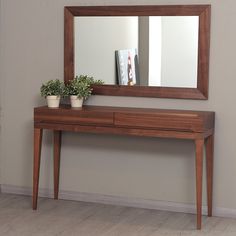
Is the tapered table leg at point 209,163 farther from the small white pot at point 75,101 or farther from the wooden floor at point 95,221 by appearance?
the small white pot at point 75,101

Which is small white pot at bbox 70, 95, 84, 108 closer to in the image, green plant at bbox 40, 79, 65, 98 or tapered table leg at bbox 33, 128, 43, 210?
green plant at bbox 40, 79, 65, 98

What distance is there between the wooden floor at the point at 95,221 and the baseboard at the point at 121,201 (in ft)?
0.18

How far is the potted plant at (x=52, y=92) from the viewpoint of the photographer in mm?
4789

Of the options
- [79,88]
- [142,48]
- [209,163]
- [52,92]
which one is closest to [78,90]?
[79,88]

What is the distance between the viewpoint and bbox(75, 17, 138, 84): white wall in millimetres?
4746

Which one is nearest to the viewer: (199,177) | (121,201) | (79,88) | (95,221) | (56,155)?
(199,177)

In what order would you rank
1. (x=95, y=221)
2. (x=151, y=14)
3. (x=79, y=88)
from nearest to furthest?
(x=95, y=221) → (x=151, y=14) → (x=79, y=88)

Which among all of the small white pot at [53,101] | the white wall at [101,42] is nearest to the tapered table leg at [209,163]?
the white wall at [101,42]

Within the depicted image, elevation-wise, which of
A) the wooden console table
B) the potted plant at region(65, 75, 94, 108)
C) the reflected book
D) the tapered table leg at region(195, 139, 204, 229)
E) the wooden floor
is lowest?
the wooden floor

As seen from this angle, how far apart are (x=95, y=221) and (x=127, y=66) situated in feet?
3.81

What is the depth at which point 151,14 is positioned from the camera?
15.4ft

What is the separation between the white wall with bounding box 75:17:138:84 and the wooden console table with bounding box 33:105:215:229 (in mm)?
297

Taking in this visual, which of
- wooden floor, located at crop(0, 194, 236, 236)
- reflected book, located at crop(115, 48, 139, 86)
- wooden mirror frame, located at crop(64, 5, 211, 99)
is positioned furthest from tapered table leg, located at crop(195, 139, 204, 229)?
reflected book, located at crop(115, 48, 139, 86)

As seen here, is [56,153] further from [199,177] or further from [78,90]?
[199,177]
